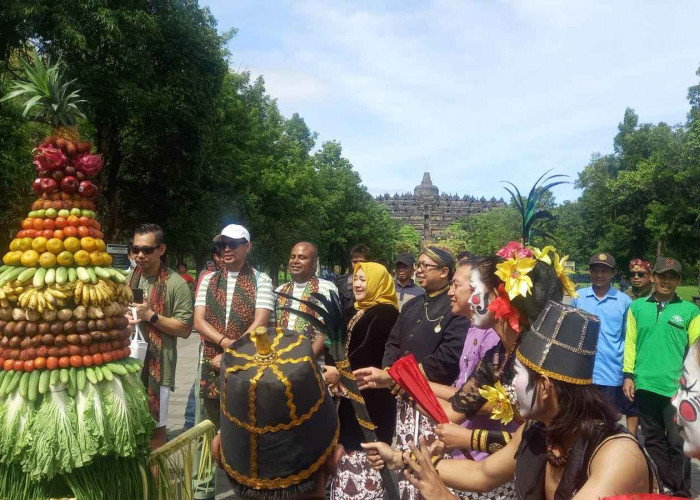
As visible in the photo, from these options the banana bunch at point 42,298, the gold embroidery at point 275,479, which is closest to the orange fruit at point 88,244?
the banana bunch at point 42,298

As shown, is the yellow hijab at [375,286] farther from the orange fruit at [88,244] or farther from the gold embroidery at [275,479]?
the orange fruit at [88,244]

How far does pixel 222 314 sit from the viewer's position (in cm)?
504

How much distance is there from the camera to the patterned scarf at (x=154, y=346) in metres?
4.48

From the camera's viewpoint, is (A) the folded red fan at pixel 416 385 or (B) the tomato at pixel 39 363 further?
(A) the folded red fan at pixel 416 385

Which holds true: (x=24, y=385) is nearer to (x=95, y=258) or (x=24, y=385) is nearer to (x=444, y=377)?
(x=95, y=258)

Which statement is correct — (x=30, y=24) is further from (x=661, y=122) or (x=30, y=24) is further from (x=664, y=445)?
(x=661, y=122)

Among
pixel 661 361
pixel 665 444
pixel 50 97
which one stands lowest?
pixel 665 444

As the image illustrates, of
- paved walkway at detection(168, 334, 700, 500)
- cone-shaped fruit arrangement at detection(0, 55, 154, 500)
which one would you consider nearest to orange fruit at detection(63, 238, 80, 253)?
cone-shaped fruit arrangement at detection(0, 55, 154, 500)

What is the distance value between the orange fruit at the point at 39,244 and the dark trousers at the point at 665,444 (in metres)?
5.03

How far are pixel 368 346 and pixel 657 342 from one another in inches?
122

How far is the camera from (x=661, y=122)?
53.2 m

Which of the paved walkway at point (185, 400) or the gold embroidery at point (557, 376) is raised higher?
the gold embroidery at point (557, 376)

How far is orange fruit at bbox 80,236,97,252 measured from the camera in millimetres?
3062

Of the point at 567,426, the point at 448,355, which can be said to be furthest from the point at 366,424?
the point at 567,426
